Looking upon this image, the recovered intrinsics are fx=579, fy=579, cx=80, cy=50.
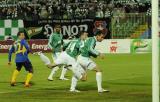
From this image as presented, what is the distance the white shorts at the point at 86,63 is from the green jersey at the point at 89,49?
0.43 ft

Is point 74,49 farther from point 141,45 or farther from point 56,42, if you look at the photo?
point 141,45

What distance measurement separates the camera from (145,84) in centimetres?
2027

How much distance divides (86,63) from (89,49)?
1.67 ft

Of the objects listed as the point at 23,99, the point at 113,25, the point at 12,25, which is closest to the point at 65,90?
the point at 23,99

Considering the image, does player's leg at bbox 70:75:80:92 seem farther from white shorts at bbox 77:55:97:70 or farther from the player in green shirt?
white shorts at bbox 77:55:97:70

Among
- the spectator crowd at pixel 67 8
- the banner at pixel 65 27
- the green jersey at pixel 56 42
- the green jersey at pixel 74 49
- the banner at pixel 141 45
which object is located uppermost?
the green jersey at pixel 74 49

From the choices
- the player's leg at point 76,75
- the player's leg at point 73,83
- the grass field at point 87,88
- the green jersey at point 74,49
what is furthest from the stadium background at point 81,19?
the player's leg at point 73,83

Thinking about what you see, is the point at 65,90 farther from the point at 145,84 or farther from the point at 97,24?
the point at 97,24

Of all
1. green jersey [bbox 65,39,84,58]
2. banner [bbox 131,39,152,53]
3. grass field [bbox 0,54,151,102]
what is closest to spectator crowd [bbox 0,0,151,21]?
banner [bbox 131,39,152,53]

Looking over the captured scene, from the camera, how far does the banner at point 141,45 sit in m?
40.0

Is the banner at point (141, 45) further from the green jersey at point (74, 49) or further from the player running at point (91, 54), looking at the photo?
the player running at point (91, 54)

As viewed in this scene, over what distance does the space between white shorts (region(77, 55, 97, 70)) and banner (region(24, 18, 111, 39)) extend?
25.5 m

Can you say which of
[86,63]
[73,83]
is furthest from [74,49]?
[73,83]

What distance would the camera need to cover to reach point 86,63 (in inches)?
708
